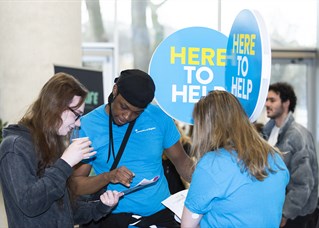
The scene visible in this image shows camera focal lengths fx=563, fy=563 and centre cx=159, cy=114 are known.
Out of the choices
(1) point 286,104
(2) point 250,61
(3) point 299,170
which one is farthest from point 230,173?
(1) point 286,104

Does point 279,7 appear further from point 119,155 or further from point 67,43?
point 119,155

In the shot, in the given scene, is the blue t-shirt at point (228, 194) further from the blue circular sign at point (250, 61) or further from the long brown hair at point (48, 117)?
the long brown hair at point (48, 117)

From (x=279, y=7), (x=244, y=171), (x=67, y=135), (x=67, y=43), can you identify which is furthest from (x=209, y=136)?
(x=279, y=7)

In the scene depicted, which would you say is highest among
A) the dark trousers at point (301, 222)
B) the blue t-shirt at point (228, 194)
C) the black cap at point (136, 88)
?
the black cap at point (136, 88)

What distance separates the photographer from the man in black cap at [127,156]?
2.80 m

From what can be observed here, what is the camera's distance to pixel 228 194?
2.16 m

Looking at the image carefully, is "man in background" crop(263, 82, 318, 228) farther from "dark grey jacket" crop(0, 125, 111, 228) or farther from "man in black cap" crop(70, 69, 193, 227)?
"dark grey jacket" crop(0, 125, 111, 228)

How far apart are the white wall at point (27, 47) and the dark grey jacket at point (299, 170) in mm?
2367

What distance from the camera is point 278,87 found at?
15.4 feet

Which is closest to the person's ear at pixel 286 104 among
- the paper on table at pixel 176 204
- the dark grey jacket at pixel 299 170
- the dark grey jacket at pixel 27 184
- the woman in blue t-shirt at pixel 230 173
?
the dark grey jacket at pixel 299 170

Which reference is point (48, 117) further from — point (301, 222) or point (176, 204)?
point (301, 222)

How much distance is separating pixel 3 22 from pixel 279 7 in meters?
5.33

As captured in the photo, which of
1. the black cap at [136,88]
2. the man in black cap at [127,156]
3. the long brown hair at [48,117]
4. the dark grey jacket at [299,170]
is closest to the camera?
the long brown hair at [48,117]

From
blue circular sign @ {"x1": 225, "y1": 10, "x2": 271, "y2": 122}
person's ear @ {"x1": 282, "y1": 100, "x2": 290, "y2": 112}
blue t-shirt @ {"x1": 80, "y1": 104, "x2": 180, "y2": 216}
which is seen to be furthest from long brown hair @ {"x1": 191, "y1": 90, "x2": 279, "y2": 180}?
person's ear @ {"x1": 282, "y1": 100, "x2": 290, "y2": 112}
